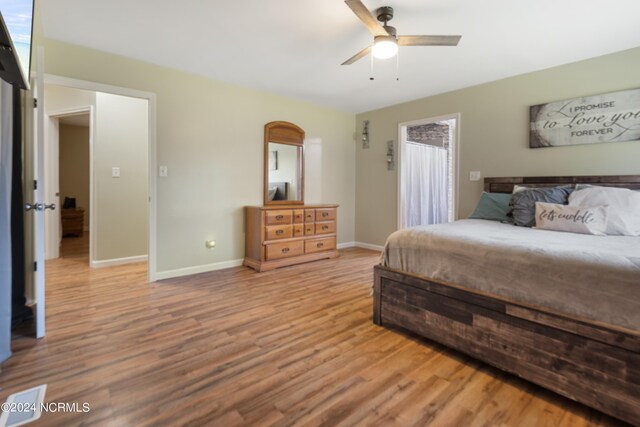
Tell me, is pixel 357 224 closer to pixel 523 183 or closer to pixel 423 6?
pixel 523 183

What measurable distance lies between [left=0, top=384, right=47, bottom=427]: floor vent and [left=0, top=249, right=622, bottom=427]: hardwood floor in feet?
0.15

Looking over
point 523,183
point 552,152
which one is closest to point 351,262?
point 523,183

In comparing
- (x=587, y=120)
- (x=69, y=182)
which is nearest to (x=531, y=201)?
(x=587, y=120)

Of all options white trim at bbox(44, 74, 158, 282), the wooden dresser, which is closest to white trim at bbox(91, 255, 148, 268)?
white trim at bbox(44, 74, 158, 282)

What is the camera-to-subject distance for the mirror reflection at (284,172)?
4262 millimetres

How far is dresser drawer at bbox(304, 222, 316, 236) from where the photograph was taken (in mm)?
4145

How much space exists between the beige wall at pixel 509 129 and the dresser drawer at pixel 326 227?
0.95 m

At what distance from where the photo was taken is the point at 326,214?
437cm

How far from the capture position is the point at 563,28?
2.43m

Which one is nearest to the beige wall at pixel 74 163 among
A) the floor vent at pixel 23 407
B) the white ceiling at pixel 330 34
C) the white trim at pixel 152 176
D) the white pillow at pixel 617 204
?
the white trim at pixel 152 176

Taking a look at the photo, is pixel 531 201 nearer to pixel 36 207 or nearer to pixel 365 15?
pixel 365 15

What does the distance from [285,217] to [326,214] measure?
0.71m

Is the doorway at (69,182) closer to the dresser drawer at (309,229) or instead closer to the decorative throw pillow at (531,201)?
the dresser drawer at (309,229)

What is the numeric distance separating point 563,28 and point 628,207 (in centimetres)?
150
